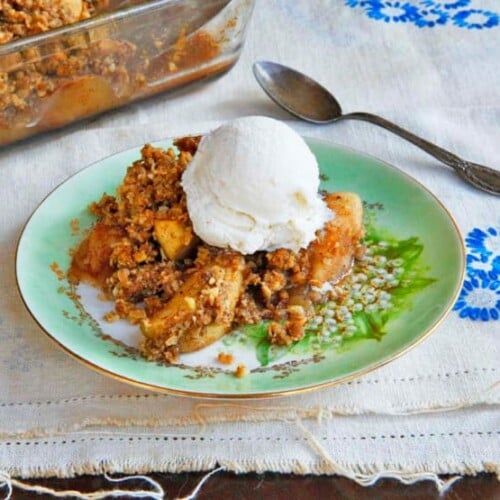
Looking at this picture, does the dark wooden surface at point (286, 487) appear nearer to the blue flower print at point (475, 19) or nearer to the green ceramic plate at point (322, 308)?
the green ceramic plate at point (322, 308)

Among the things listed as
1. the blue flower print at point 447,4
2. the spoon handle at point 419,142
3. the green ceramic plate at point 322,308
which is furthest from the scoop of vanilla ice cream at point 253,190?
the blue flower print at point 447,4

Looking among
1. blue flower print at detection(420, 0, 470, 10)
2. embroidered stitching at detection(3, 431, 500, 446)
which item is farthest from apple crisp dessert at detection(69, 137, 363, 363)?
blue flower print at detection(420, 0, 470, 10)

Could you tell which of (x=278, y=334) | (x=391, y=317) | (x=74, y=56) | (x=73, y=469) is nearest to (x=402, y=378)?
(x=391, y=317)

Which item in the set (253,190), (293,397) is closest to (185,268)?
(253,190)

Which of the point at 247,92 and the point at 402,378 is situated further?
the point at 247,92

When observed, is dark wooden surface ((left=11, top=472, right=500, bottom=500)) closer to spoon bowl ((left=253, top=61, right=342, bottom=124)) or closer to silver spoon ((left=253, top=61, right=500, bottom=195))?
silver spoon ((left=253, top=61, right=500, bottom=195))

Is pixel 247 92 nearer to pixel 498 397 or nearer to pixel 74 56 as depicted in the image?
pixel 74 56
